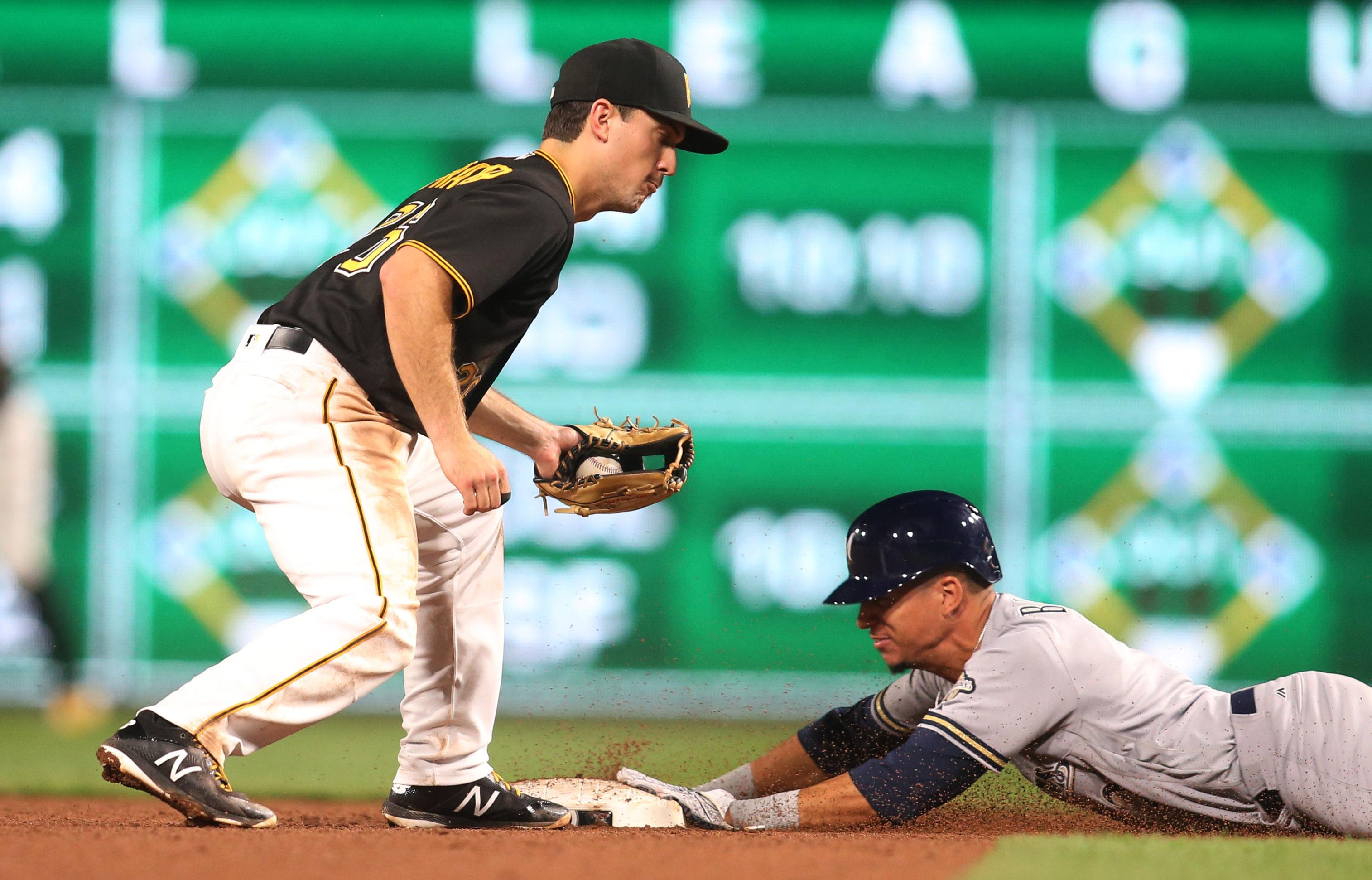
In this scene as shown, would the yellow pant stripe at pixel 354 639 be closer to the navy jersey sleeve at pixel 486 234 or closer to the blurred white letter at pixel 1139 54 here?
the navy jersey sleeve at pixel 486 234

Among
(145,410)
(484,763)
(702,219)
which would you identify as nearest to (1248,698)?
(484,763)

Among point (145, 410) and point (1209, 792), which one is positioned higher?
point (145, 410)

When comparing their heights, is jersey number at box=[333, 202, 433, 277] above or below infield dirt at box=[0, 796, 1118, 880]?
above

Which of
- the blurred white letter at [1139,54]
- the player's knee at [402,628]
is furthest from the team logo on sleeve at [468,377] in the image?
the blurred white letter at [1139,54]

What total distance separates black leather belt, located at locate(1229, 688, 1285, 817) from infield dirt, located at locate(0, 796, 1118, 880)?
0.55 metres

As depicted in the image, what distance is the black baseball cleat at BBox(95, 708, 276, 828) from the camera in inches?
92.0

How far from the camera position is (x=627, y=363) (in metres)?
5.80

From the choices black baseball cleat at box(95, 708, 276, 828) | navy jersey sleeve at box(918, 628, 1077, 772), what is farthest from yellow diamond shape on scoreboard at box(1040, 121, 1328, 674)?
black baseball cleat at box(95, 708, 276, 828)

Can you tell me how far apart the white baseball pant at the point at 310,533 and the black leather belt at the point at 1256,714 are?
1596 millimetres

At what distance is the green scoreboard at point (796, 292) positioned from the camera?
5.72 m

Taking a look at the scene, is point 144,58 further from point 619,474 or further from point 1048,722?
point 1048,722

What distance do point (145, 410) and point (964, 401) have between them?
131 inches

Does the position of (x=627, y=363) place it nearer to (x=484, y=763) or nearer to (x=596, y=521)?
(x=596, y=521)

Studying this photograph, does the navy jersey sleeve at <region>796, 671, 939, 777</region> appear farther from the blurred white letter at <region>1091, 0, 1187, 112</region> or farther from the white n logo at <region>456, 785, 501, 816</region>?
the blurred white letter at <region>1091, 0, 1187, 112</region>
